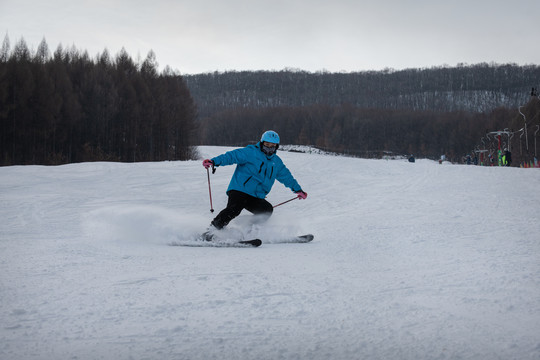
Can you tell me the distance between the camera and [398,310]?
284 centimetres

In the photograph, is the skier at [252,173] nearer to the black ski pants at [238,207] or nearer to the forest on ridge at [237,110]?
the black ski pants at [238,207]

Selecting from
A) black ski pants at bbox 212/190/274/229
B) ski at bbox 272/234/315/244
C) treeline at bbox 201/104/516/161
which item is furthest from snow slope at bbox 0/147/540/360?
treeline at bbox 201/104/516/161

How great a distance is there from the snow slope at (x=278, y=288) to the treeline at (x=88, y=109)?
86.0ft

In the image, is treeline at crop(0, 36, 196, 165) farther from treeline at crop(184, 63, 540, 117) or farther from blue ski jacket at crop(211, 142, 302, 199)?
treeline at crop(184, 63, 540, 117)

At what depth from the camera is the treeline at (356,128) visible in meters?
123

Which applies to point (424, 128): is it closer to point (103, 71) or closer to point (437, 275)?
point (103, 71)

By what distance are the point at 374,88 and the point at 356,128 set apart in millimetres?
50078

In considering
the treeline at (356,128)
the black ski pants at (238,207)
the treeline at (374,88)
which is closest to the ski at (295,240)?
the black ski pants at (238,207)

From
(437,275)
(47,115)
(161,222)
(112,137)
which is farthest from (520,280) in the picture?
(112,137)

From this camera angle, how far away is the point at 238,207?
19.2 feet

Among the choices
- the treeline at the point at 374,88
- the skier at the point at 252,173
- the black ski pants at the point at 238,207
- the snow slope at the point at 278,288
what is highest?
the treeline at the point at 374,88

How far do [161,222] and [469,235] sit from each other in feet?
14.9

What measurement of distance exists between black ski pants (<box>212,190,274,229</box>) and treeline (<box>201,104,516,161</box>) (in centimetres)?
11533

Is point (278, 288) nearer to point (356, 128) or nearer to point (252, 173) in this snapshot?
point (252, 173)
